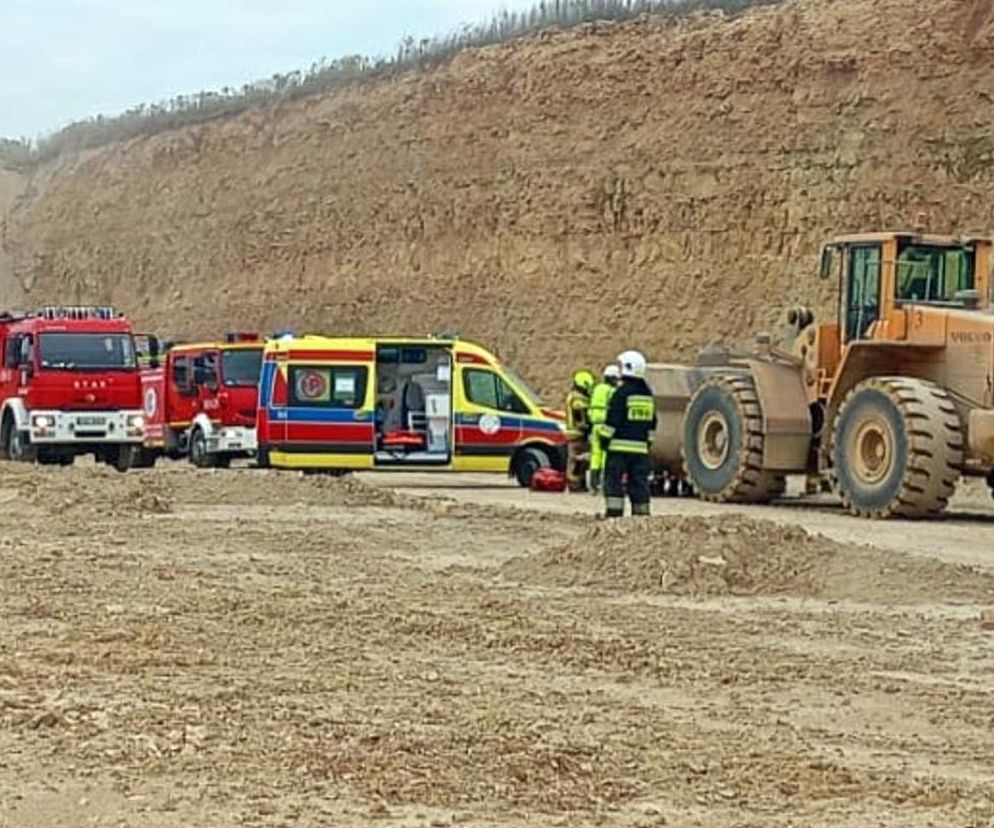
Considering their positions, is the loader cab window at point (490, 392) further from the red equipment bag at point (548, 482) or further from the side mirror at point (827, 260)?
the side mirror at point (827, 260)

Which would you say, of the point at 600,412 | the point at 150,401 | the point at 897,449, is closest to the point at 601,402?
the point at 600,412

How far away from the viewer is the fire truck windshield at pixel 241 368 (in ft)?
110

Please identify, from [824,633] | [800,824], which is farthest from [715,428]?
[800,824]

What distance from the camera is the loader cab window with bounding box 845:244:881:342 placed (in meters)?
24.5

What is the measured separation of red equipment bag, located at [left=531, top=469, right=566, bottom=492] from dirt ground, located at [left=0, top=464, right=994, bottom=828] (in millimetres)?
9033

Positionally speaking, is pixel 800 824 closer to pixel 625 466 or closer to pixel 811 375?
pixel 625 466

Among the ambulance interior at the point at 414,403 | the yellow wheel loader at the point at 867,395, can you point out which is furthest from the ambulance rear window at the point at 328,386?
the yellow wheel loader at the point at 867,395

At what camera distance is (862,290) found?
24.7 m

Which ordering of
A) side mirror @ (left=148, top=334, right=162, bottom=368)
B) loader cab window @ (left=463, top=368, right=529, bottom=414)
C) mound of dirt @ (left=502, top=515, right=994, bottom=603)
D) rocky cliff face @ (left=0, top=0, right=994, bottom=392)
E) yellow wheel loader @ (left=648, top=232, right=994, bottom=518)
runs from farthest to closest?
rocky cliff face @ (left=0, top=0, right=994, bottom=392) < side mirror @ (left=148, top=334, right=162, bottom=368) < loader cab window @ (left=463, top=368, right=529, bottom=414) < yellow wheel loader @ (left=648, top=232, right=994, bottom=518) < mound of dirt @ (left=502, top=515, right=994, bottom=603)

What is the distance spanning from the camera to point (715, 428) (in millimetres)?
25984

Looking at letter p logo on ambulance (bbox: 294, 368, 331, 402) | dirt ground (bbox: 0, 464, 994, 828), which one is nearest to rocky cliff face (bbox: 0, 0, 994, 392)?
Result: letter p logo on ambulance (bbox: 294, 368, 331, 402)

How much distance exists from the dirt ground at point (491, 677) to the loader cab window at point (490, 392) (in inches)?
405

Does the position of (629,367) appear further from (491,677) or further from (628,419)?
(491,677)

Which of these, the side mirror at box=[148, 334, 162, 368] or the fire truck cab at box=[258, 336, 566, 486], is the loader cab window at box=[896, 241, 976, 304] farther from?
the side mirror at box=[148, 334, 162, 368]
